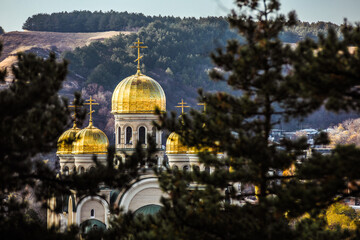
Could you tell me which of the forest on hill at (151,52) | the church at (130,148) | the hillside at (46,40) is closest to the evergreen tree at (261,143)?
the church at (130,148)

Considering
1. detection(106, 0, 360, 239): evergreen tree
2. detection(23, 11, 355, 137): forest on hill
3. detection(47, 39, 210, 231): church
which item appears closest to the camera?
detection(106, 0, 360, 239): evergreen tree

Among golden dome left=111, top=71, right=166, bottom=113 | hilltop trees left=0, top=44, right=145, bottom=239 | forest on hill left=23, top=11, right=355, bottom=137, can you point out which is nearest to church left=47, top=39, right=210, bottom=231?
golden dome left=111, top=71, right=166, bottom=113

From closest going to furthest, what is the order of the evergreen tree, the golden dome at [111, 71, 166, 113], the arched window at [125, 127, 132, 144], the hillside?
the evergreen tree
the golden dome at [111, 71, 166, 113]
the arched window at [125, 127, 132, 144]
the hillside

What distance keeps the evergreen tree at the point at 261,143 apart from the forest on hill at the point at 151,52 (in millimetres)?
90879

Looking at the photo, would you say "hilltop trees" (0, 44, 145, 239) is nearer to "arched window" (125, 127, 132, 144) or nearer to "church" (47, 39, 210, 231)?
"church" (47, 39, 210, 231)

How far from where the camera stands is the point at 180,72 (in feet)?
462

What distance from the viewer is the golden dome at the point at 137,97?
38656 millimetres

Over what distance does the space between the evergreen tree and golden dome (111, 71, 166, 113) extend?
18180 mm

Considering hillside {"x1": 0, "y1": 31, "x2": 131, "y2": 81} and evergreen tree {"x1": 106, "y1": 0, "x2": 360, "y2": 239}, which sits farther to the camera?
hillside {"x1": 0, "y1": 31, "x2": 131, "y2": 81}

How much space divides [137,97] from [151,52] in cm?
9374

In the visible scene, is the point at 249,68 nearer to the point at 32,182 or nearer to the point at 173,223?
the point at 173,223

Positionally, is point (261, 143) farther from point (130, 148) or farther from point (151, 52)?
point (151, 52)

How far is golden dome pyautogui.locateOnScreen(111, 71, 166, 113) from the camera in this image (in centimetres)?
3866

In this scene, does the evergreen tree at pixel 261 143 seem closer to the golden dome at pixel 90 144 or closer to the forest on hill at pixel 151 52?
the golden dome at pixel 90 144
